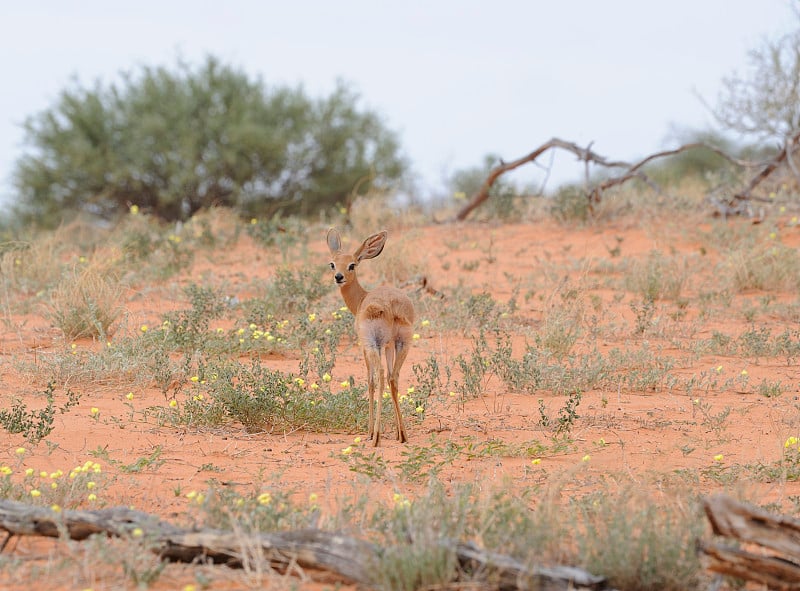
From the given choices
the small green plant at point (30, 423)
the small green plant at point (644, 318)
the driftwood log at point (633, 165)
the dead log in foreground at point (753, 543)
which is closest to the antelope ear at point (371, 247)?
the small green plant at point (30, 423)

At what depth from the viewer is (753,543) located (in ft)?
11.2

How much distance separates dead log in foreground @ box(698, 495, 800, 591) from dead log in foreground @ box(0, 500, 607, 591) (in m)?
0.44

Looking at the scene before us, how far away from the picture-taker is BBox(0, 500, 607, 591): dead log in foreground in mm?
3342

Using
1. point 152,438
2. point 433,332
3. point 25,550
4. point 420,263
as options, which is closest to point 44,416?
point 152,438

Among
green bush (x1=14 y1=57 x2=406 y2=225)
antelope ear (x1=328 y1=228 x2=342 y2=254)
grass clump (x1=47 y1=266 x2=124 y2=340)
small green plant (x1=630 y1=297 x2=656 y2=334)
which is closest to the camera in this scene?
antelope ear (x1=328 y1=228 x2=342 y2=254)

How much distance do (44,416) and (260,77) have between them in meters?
15.5

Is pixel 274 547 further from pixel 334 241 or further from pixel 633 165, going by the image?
pixel 633 165

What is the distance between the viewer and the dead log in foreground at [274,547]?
3342 millimetres

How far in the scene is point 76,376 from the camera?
7.22 m

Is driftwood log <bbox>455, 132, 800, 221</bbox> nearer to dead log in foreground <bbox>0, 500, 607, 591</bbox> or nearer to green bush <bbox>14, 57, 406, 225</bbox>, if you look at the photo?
green bush <bbox>14, 57, 406, 225</bbox>

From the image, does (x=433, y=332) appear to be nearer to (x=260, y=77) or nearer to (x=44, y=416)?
(x=44, y=416)

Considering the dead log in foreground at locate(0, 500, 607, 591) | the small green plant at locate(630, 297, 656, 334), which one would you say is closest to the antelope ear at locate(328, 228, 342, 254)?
the dead log in foreground at locate(0, 500, 607, 591)

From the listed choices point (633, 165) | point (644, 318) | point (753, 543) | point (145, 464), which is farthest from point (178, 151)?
point (753, 543)

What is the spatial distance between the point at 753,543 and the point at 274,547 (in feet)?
5.68
